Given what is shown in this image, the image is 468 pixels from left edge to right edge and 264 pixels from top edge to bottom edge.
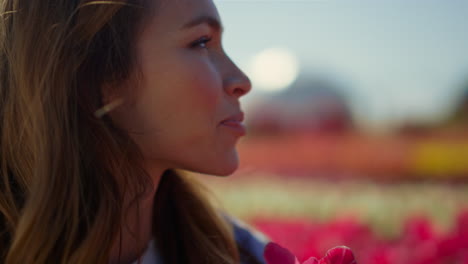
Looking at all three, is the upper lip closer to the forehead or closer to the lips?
the lips

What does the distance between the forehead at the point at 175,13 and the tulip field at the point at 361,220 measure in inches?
32.6

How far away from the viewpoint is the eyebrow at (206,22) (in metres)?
1.49

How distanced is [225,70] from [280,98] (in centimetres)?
945

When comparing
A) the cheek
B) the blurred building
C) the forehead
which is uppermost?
the forehead

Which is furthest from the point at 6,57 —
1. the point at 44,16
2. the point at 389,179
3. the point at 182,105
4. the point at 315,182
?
the point at 389,179

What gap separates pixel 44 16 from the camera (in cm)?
141

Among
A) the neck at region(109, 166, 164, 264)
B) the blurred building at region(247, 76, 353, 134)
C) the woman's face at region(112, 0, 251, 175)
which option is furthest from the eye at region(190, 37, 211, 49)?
the blurred building at region(247, 76, 353, 134)

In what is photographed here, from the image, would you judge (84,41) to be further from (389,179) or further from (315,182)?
(389,179)

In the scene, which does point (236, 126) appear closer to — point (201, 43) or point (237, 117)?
point (237, 117)

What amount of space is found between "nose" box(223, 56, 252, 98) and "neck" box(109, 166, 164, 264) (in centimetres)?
36

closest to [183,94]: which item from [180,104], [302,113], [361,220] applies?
[180,104]

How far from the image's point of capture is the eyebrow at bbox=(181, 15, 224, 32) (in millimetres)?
1493

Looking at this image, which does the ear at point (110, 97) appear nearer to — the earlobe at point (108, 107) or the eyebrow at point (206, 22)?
the earlobe at point (108, 107)

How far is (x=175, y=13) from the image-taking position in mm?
1485
